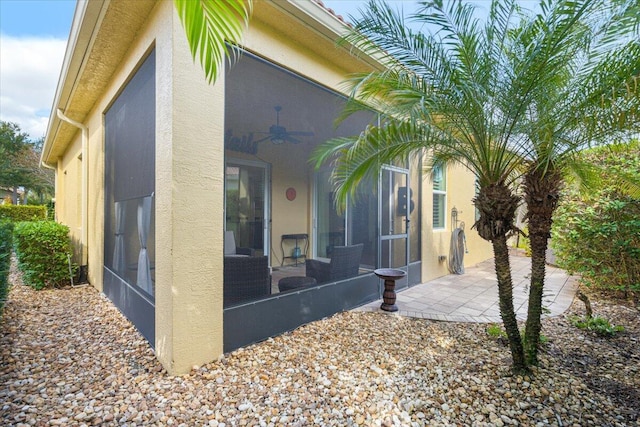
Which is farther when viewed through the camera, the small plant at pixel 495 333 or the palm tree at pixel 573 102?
the small plant at pixel 495 333

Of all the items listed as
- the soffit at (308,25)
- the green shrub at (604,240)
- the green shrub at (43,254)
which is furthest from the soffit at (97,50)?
the green shrub at (604,240)

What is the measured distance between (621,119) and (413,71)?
173 cm

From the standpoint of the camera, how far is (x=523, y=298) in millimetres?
5426

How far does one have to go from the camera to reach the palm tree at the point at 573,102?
7.61 feet

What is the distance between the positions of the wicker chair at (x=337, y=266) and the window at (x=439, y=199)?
3431mm

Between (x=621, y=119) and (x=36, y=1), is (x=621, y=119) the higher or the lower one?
the lower one

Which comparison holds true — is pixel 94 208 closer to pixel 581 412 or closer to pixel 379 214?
pixel 379 214

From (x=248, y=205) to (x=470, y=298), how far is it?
4.48m

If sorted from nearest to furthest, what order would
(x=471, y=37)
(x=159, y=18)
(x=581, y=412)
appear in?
(x=581, y=412) < (x=471, y=37) < (x=159, y=18)

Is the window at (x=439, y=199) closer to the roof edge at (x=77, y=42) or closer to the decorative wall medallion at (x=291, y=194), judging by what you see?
the decorative wall medallion at (x=291, y=194)

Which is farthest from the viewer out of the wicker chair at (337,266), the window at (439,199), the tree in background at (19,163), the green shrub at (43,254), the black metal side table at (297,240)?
the tree in background at (19,163)

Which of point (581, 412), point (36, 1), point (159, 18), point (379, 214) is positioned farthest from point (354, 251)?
point (36, 1)

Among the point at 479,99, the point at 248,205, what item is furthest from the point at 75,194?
the point at 479,99

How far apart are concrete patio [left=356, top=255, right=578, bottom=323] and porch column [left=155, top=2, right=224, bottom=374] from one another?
2606 mm
